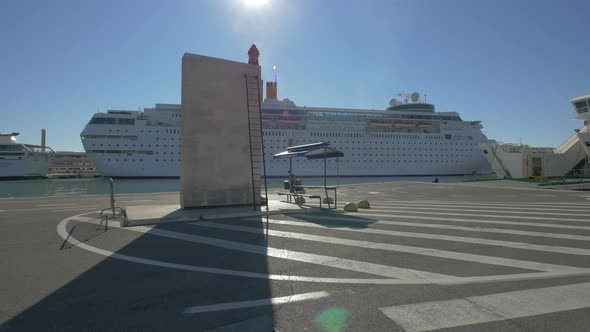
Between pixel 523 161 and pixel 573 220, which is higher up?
pixel 523 161

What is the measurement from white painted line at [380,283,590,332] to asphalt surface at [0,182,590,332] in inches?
0.4

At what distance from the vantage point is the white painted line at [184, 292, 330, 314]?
263 cm

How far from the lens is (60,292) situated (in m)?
3.04

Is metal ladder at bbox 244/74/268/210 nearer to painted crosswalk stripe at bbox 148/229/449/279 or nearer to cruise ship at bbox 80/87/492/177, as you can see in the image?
painted crosswalk stripe at bbox 148/229/449/279

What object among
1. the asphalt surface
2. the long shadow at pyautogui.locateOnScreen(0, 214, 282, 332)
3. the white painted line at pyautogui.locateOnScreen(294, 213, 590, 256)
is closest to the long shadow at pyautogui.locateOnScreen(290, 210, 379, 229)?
the asphalt surface

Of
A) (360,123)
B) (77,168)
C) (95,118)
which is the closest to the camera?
(95,118)

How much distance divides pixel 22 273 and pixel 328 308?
11.7ft

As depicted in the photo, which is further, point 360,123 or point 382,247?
point 360,123

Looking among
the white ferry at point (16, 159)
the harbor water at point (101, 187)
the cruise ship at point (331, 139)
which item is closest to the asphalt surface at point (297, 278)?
the harbor water at point (101, 187)

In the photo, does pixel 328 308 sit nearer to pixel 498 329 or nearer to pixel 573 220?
pixel 498 329

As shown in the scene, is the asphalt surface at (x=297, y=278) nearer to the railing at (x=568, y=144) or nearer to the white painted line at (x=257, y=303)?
the white painted line at (x=257, y=303)

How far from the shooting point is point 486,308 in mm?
2609

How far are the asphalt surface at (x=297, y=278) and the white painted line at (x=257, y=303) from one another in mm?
17

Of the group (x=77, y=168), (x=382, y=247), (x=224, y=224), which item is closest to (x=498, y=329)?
(x=382, y=247)
